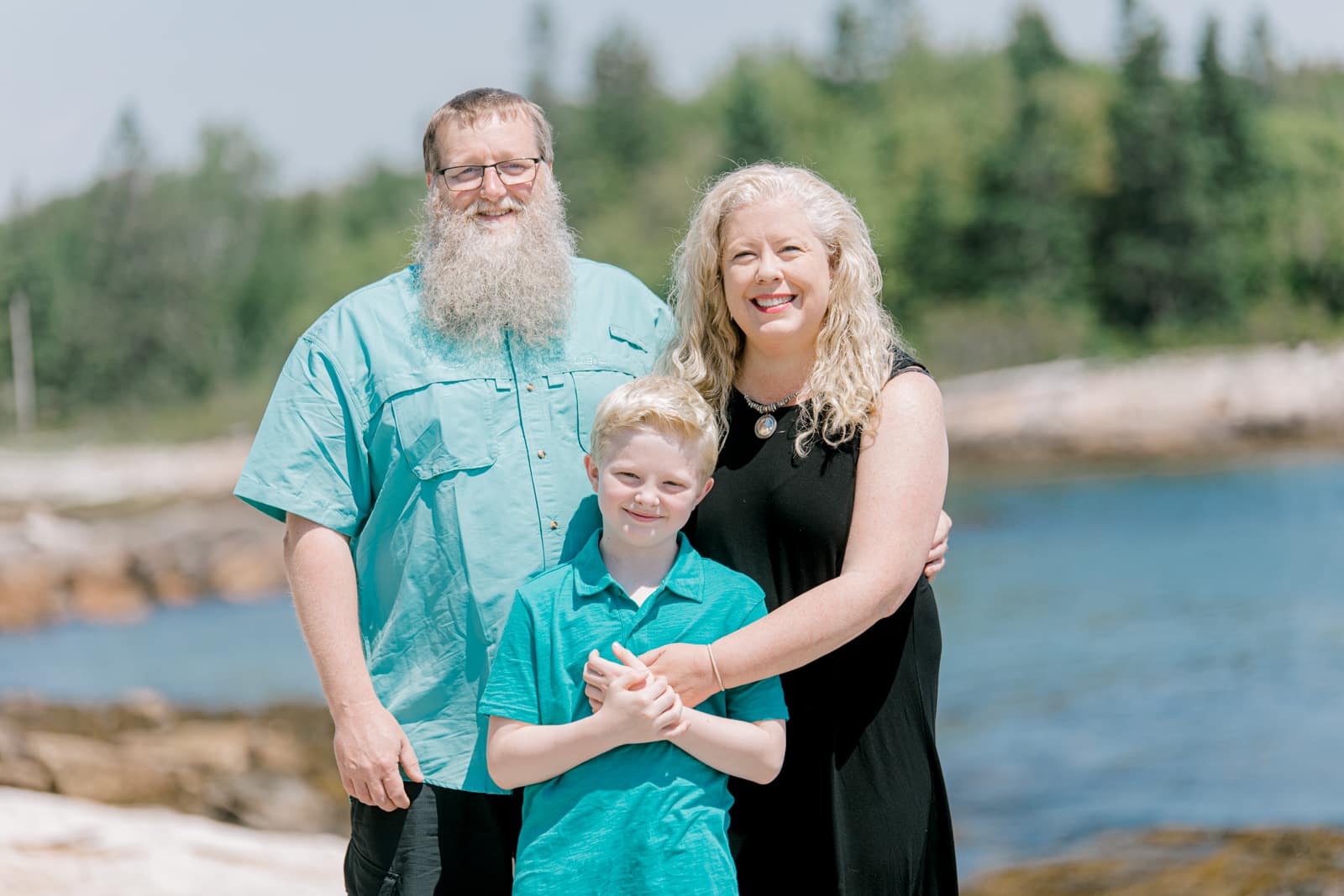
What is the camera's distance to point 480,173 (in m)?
2.90

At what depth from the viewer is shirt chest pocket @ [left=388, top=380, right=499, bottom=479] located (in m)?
2.75

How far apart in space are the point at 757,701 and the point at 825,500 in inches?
16.9

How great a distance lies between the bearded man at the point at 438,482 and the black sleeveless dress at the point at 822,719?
0.36 m

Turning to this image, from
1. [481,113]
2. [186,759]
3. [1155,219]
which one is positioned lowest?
[186,759]

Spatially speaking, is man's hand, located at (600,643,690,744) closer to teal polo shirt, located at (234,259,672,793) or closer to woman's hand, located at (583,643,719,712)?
woman's hand, located at (583,643,719,712)

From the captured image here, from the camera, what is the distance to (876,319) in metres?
2.63

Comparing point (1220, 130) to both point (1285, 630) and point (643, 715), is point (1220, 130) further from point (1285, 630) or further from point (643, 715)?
point (643, 715)

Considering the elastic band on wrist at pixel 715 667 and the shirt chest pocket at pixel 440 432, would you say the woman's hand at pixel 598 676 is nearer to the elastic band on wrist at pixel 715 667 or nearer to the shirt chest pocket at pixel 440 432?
the elastic band on wrist at pixel 715 667

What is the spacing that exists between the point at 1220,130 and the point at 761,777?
40.6 metres

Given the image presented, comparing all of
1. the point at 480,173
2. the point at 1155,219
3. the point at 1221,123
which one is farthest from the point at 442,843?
the point at 1221,123

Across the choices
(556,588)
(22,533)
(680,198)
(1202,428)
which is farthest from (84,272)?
(556,588)

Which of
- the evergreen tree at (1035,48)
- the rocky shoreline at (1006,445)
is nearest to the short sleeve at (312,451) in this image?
the rocky shoreline at (1006,445)

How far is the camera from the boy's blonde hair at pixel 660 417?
2369mm

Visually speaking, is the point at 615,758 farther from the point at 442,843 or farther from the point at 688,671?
the point at 442,843
